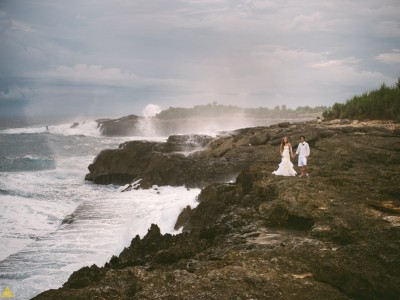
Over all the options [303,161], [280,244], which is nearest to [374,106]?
[303,161]

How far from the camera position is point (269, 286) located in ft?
16.4

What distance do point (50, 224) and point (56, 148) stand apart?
29540mm

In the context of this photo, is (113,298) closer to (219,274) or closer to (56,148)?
(219,274)

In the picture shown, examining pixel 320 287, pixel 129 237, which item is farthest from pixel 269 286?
pixel 129 237

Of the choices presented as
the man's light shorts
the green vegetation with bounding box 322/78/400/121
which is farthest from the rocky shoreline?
the green vegetation with bounding box 322/78/400/121

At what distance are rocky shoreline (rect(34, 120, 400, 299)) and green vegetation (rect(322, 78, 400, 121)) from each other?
791 cm

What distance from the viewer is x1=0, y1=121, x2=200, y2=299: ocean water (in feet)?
31.0

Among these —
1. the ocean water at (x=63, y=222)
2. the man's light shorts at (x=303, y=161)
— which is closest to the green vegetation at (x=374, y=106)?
the man's light shorts at (x=303, y=161)

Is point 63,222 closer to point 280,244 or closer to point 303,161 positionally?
point 303,161

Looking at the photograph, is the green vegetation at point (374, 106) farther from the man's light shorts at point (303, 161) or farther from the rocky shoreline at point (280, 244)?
the man's light shorts at point (303, 161)

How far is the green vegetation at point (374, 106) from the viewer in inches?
837

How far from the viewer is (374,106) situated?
2223 cm

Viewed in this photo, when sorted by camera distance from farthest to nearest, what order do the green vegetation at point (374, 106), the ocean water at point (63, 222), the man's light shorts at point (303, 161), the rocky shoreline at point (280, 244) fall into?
the green vegetation at point (374, 106) < the man's light shorts at point (303, 161) < the ocean water at point (63, 222) < the rocky shoreline at point (280, 244)

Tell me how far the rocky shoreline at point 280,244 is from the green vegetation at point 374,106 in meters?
7.91
